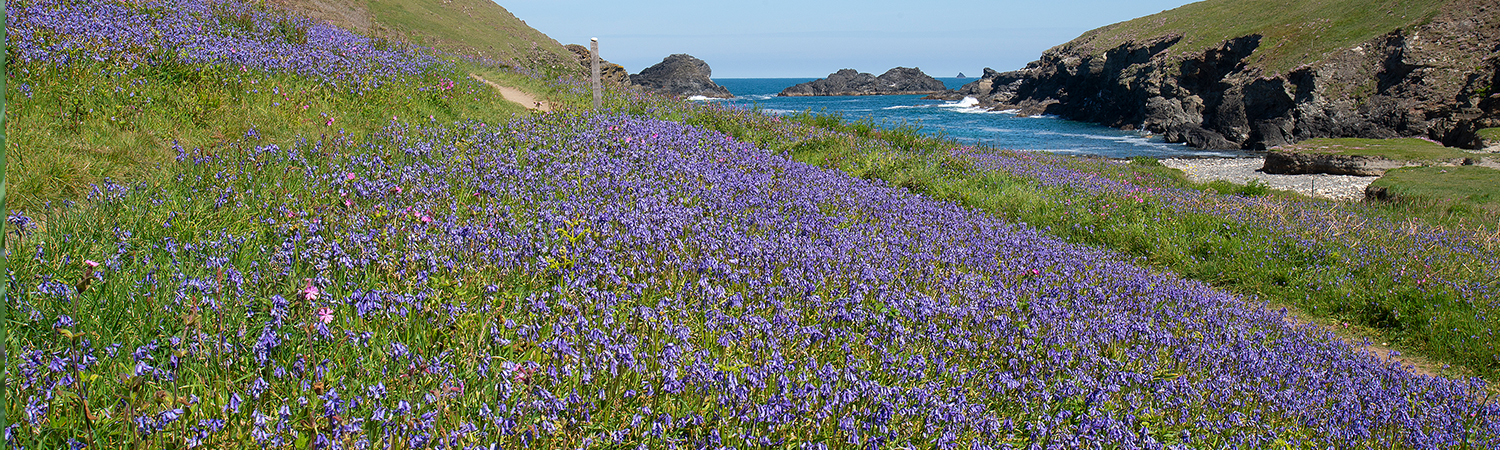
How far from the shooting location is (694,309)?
4344mm

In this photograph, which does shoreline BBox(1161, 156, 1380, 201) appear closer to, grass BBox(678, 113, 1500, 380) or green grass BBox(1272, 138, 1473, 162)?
green grass BBox(1272, 138, 1473, 162)

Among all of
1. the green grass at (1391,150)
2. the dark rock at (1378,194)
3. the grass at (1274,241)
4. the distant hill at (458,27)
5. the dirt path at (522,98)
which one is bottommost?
the green grass at (1391,150)

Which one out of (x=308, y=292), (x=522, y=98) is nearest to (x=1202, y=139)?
(x=522, y=98)

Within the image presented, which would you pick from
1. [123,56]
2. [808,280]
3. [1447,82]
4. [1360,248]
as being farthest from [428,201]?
[1447,82]

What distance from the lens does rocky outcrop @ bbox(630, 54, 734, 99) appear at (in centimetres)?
13538

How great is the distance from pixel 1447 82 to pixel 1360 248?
45.8 meters

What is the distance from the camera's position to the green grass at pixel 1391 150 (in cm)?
2766

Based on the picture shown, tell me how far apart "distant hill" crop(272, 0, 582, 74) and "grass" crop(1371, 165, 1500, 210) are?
24.2m

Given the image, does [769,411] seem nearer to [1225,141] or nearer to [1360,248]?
[1360,248]

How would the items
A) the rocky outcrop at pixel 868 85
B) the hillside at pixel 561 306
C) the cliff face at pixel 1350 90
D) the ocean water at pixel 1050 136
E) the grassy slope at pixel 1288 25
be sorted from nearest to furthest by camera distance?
the hillside at pixel 561 306
the cliff face at pixel 1350 90
the ocean water at pixel 1050 136
the grassy slope at pixel 1288 25
the rocky outcrop at pixel 868 85

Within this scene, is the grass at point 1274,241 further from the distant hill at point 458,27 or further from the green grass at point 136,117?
the distant hill at point 458,27

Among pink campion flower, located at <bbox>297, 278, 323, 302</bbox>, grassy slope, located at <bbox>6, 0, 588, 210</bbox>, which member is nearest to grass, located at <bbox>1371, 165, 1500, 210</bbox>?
grassy slope, located at <bbox>6, 0, 588, 210</bbox>

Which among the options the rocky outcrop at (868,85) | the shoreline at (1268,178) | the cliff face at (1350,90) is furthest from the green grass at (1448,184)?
the rocky outcrop at (868,85)

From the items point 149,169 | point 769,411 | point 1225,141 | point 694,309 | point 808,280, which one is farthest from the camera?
point 1225,141
